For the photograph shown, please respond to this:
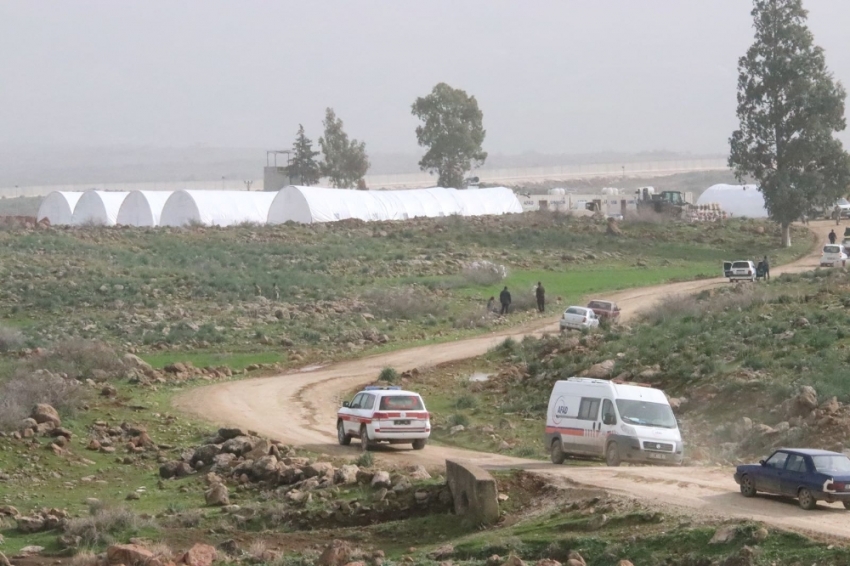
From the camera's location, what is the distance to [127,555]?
63.8 ft

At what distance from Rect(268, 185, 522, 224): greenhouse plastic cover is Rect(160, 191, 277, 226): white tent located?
1.43 m

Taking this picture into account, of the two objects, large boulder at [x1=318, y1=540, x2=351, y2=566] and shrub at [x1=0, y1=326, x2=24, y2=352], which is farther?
shrub at [x1=0, y1=326, x2=24, y2=352]

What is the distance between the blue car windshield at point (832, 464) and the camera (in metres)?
19.8

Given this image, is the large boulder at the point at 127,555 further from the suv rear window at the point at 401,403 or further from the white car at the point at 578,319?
the white car at the point at 578,319

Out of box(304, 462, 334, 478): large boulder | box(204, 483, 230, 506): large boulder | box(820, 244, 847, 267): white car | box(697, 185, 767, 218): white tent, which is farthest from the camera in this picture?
box(697, 185, 767, 218): white tent

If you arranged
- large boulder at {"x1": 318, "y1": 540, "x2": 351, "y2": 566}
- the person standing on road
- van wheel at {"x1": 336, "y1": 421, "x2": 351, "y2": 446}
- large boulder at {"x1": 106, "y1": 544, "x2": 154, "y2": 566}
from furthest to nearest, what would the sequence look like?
1. the person standing on road
2. van wheel at {"x1": 336, "y1": 421, "x2": 351, "y2": 446}
3. large boulder at {"x1": 106, "y1": 544, "x2": 154, "y2": 566}
4. large boulder at {"x1": 318, "y1": 540, "x2": 351, "y2": 566}

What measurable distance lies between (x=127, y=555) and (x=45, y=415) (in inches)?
509

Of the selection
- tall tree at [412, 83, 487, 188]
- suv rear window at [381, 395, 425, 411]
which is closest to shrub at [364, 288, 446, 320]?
suv rear window at [381, 395, 425, 411]

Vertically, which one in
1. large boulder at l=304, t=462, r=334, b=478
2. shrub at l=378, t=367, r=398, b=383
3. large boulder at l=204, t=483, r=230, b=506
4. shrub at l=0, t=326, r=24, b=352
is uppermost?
shrub at l=0, t=326, r=24, b=352

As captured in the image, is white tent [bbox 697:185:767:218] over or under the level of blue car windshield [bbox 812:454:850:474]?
over

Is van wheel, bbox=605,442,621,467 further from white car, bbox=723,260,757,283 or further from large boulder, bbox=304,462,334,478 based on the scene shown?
white car, bbox=723,260,757,283

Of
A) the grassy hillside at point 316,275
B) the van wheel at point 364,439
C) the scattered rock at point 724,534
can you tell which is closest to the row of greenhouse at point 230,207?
the grassy hillside at point 316,275

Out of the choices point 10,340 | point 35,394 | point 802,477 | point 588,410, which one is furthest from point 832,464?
point 10,340

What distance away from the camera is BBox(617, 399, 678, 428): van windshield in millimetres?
26531
